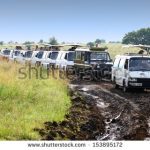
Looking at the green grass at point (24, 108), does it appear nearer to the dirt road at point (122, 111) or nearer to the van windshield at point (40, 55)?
the dirt road at point (122, 111)

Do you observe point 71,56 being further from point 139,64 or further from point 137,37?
point 137,37

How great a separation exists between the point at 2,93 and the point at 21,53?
34.7 m

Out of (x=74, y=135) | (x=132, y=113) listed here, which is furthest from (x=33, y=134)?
(x=132, y=113)

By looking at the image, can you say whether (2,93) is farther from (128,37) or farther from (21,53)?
(128,37)

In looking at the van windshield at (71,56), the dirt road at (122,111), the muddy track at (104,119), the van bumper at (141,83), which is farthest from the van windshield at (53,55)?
the muddy track at (104,119)

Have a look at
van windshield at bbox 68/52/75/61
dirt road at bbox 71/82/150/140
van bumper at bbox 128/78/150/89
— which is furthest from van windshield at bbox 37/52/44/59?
van bumper at bbox 128/78/150/89

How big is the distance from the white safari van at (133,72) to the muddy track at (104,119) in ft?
4.34

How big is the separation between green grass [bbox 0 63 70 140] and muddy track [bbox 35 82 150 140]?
317 mm

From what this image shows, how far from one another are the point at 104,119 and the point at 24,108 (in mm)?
2223

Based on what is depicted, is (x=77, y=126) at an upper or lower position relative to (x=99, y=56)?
lower

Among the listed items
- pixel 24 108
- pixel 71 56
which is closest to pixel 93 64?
pixel 71 56

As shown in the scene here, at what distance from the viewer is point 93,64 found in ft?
111

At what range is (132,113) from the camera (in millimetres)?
17516

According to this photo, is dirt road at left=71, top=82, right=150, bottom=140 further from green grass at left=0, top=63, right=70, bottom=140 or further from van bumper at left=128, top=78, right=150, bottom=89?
green grass at left=0, top=63, right=70, bottom=140
